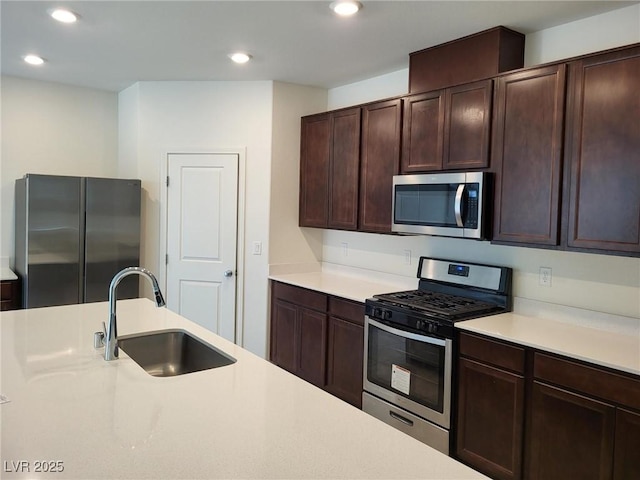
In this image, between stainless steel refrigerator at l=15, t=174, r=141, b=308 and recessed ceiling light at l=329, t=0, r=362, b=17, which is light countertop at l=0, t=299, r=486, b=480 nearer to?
recessed ceiling light at l=329, t=0, r=362, b=17

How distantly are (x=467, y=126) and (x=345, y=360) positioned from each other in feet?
5.91

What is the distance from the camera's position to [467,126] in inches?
115

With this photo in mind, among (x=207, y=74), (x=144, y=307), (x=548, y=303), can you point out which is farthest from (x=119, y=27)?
(x=548, y=303)

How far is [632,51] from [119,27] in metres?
2.84

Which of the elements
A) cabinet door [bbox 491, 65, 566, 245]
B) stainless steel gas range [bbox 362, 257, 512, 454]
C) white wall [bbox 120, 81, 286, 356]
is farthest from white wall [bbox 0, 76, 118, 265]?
cabinet door [bbox 491, 65, 566, 245]

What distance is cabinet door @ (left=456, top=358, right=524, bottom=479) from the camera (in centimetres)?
241

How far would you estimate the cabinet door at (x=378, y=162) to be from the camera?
3.43 m

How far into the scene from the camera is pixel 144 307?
2.87 m

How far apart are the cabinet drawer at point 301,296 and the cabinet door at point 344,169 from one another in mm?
589

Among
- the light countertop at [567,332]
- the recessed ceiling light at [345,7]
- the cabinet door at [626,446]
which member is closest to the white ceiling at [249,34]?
the recessed ceiling light at [345,7]

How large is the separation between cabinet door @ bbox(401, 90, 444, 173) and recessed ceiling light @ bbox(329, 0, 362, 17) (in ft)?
2.59

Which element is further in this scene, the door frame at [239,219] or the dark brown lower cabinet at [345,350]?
the door frame at [239,219]

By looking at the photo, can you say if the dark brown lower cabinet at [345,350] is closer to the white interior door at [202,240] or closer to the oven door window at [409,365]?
the oven door window at [409,365]

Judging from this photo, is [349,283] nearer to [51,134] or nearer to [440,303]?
[440,303]
